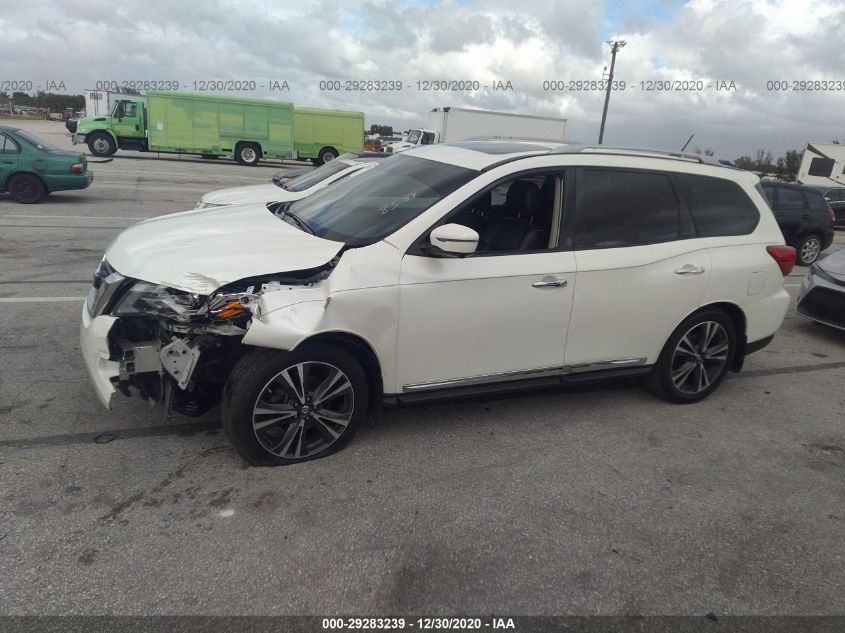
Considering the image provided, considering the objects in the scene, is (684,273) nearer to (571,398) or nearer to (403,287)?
(571,398)

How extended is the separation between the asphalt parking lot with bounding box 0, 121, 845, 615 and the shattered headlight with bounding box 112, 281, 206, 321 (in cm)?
83

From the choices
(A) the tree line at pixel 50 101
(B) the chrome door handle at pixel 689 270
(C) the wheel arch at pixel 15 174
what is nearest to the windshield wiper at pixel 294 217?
(B) the chrome door handle at pixel 689 270

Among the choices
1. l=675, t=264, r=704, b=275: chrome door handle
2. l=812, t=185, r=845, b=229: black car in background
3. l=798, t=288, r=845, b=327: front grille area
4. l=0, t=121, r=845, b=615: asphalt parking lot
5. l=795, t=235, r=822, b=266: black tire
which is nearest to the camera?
l=0, t=121, r=845, b=615: asphalt parking lot

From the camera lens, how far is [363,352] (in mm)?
3320

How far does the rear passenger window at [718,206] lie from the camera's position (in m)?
4.27

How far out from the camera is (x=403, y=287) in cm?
325

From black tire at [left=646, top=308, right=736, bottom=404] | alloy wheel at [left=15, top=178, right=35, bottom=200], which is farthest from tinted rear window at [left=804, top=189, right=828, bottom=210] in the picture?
alloy wheel at [left=15, top=178, right=35, bottom=200]

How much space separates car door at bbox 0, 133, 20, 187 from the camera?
439 inches

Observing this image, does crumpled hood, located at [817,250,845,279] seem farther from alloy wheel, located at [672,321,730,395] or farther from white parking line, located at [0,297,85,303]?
white parking line, located at [0,297,85,303]

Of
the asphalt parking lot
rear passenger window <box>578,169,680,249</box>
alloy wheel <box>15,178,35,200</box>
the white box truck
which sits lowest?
the asphalt parking lot


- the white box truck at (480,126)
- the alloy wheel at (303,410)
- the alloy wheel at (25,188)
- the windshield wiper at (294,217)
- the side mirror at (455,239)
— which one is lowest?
the alloy wheel at (303,410)

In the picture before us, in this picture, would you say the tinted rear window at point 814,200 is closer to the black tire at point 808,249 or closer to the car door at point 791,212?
the car door at point 791,212

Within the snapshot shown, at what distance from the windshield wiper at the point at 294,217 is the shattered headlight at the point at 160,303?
0.90 meters

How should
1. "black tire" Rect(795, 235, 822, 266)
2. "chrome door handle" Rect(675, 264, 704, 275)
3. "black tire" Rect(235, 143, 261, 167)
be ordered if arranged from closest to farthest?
1. "chrome door handle" Rect(675, 264, 704, 275)
2. "black tire" Rect(795, 235, 822, 266)
3. "black tire" Rect(235, 143, 261, 167)
